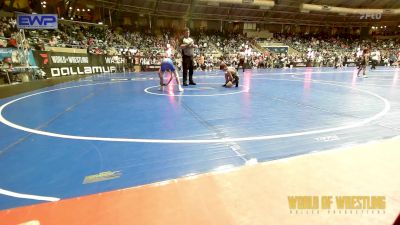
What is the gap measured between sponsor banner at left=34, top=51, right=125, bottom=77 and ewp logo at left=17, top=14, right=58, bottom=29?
6.21ft

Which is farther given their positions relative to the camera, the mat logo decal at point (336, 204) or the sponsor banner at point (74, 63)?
the sponsor banner at point (74, 63)

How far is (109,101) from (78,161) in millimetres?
4079

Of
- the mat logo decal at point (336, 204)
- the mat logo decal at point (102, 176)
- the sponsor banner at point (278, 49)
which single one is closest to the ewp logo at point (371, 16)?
the sponsor banner at point (278, 49)

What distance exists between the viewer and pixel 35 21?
11477 mm

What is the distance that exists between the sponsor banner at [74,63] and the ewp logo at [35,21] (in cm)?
189

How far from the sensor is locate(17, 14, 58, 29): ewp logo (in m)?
11.1

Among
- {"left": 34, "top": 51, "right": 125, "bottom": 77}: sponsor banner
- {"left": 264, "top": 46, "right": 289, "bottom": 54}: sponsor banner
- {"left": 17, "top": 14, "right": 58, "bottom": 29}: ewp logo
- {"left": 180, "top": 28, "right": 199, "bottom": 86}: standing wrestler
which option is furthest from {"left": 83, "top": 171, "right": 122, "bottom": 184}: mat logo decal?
{"left": 264, "top": 46, "right": 289, "bottom": 54}: sponsor banner

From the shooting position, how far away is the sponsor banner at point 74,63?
44.9 feet

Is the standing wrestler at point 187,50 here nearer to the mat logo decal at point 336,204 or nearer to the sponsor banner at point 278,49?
the mat logo decal at point 336,204

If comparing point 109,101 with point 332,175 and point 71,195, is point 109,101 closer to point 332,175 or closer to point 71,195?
point 71,195

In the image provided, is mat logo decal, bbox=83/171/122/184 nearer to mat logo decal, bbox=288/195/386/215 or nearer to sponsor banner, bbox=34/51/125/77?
mat logo decal, bbox=288/195/386/215

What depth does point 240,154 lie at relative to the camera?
2887mm

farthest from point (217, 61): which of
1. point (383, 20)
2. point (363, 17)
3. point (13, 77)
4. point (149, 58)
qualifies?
point (383, 20)

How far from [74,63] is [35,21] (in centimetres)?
461
